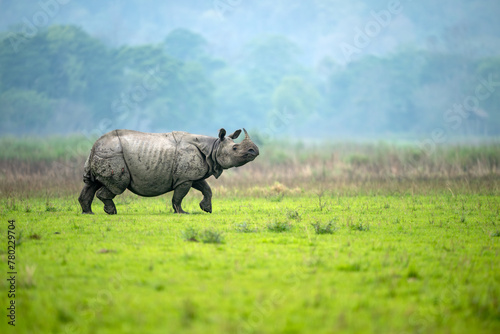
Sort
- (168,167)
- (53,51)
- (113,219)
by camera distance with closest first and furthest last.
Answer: (113,219), (168,167), (53,51)

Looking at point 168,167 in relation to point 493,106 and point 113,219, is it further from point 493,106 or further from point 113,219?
point 493,106

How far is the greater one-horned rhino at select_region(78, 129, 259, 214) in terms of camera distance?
1370cm

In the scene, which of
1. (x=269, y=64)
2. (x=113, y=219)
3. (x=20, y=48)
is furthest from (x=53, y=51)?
(x=113, y=219)

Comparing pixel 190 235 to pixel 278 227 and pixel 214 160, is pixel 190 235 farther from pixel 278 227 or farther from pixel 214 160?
pixel 214 160

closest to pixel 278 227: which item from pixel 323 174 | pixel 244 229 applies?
pixel 244 229

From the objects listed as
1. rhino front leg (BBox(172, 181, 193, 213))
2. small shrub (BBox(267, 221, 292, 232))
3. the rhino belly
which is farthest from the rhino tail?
small shrub (BBox(267, 221, 292, 232))

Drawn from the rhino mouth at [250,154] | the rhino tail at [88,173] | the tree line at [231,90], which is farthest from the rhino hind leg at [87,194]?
the tree line at [231,90]

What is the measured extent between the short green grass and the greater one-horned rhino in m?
0.92

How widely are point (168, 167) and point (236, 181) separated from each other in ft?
34.1

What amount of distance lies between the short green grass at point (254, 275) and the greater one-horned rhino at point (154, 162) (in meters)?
0.92

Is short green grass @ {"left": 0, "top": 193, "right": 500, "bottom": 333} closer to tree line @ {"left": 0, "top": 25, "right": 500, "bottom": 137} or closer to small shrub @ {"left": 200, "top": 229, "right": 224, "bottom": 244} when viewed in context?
small shrub @ {"left": 200, "top": 229, "right": 224, "bottom": 244}

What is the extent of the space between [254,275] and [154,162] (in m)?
7.07

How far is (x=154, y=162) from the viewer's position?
14039mm

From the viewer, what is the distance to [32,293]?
6691 millimetres
